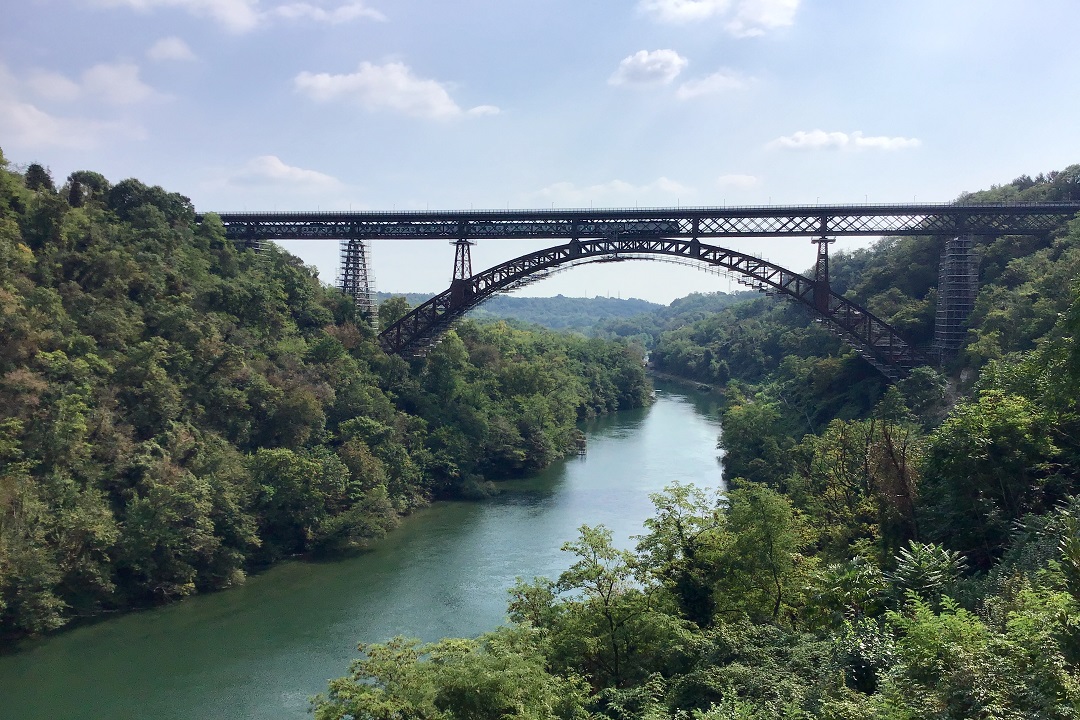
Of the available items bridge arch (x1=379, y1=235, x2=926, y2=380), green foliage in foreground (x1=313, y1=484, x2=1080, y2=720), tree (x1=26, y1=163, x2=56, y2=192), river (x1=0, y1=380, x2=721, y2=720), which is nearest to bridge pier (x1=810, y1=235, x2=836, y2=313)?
bridge arch (x1=379, y1=235, x2=926, y2=380)

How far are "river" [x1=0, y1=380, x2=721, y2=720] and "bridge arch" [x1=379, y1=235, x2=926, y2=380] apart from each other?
26.6ft

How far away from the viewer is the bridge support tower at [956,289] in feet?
88.6

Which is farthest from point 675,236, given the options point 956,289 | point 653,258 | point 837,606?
point 837,606

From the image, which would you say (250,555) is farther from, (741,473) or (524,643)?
(741,473)

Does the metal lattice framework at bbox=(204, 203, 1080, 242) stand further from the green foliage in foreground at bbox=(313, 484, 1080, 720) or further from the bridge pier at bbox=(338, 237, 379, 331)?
the green foliage in foreground at bbox=(313, 484, 1080, 720)

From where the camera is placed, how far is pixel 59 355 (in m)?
18.7

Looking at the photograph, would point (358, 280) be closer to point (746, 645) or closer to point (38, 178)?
point (38, 178)

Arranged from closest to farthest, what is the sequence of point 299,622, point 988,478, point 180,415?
point 988,478
point 299,622
point 180,415

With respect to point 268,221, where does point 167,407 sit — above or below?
below

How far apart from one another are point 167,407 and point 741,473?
1895 cm

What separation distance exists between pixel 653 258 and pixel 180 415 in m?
17.2

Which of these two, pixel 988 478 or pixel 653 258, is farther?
pixel 653 258

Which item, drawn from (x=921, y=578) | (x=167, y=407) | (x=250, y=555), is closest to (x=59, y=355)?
(x=167, y=407)

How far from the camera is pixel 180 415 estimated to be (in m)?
20.9
